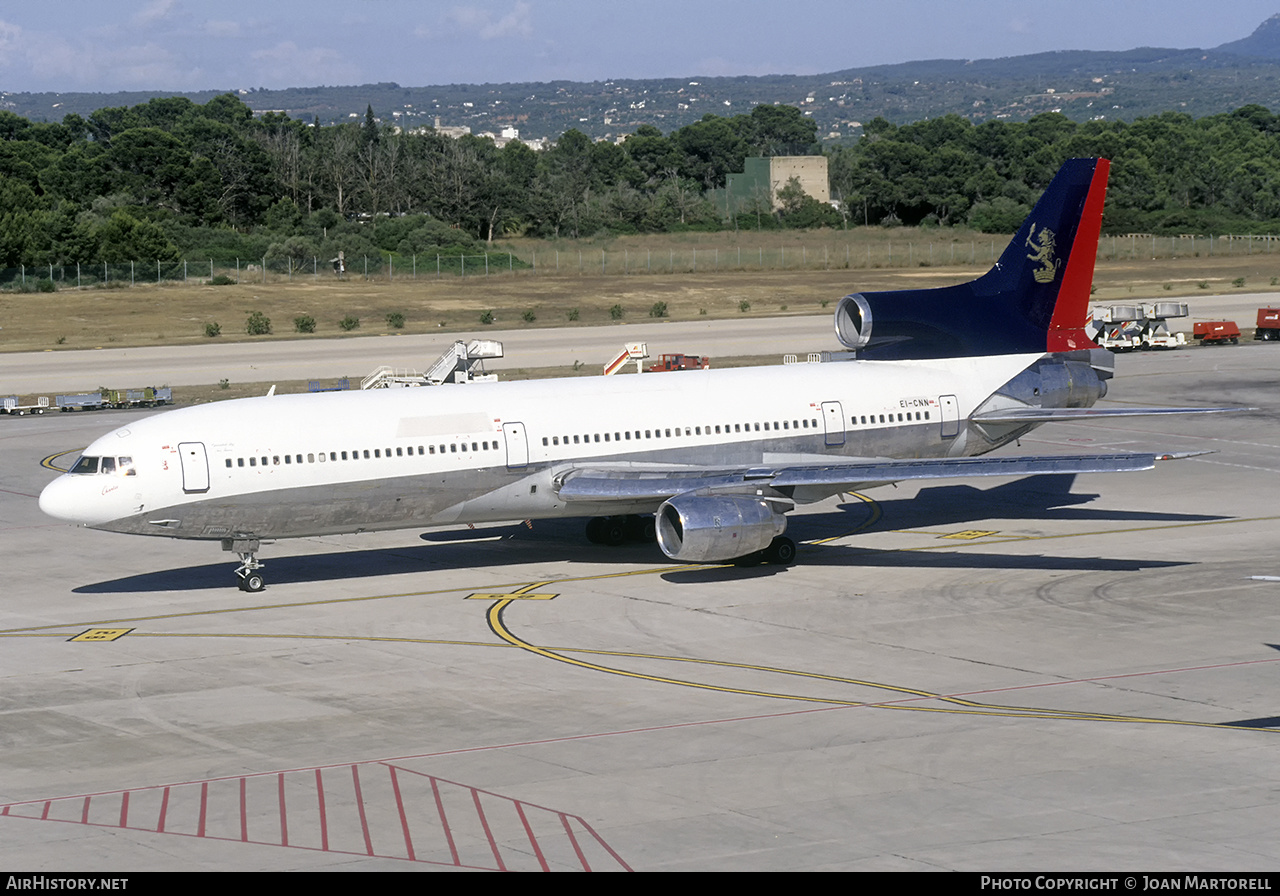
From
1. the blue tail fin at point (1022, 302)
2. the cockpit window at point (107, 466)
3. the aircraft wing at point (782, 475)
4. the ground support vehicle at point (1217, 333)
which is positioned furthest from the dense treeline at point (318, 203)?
the aircraft wing at point (782, 475)

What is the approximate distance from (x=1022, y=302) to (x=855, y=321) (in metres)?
5.06

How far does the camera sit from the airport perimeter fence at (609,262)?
424 feet

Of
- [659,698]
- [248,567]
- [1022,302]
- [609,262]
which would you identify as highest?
[609,262]

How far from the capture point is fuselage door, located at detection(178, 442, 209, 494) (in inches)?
1398

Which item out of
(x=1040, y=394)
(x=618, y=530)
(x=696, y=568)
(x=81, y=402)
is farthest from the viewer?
(x=81, y=402)

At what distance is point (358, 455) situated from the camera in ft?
121

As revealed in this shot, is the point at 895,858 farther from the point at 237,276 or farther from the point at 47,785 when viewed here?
the point at 237,276

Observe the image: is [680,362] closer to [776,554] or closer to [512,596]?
[776,554]

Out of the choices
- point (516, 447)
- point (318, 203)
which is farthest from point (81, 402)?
point (318, 203)

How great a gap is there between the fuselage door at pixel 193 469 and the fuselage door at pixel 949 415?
2088 cm

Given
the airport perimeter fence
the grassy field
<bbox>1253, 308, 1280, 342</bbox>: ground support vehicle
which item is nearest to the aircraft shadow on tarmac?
<bbox>1253, 308, 1280, 342</bbox>: ground support vehicle

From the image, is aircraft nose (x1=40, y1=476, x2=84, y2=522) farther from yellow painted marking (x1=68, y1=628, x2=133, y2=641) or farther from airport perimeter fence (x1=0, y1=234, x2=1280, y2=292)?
airport perimeter fence (x1=0, y1=234, x2=1280, y2=292)

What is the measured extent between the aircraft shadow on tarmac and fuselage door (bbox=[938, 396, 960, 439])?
3.17 m
